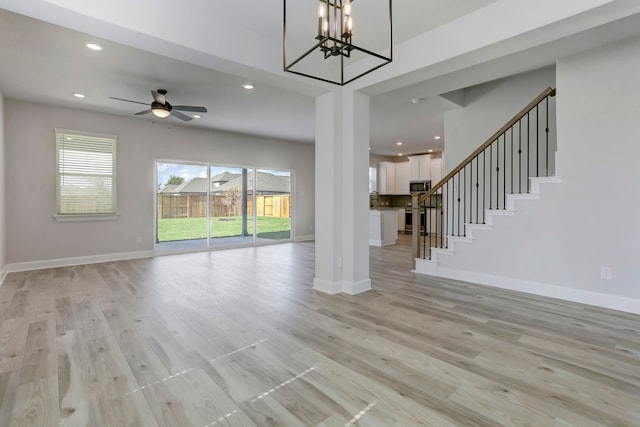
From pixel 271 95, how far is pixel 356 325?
3.76m

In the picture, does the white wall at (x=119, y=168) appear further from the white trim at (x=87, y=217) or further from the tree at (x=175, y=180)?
the tree at (x=175, y=180)

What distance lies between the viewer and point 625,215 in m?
3.25

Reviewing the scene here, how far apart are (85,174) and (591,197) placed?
7.81 meters

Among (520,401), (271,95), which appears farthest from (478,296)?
(271,95)

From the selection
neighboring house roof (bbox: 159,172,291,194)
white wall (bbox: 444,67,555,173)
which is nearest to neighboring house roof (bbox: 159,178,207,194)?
neighboring house roof (bbox: 159,172,291,194)

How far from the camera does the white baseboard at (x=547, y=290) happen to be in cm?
327

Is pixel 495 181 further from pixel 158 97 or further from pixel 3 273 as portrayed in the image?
pixel 3 273

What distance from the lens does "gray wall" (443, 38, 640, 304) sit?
3.23 meters

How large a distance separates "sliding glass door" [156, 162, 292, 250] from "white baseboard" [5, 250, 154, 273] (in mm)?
649

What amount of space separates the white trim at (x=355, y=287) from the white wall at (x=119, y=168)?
189 inches

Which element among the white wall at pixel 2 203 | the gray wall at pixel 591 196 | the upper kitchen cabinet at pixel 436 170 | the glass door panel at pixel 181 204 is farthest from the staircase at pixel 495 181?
the white wall at pixel 2 203

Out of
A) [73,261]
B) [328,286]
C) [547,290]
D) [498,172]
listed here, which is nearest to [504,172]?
[498,172]

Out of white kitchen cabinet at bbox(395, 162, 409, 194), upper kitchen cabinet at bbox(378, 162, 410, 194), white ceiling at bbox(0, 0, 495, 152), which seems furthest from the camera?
upper kitchen cabinet at bbox(378, 162, 410, 194)

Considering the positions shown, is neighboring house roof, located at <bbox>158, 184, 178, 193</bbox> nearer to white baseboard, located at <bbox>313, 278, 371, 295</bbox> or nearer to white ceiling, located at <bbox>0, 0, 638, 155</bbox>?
white ceiling, located at <bbox>0, 0, 638, 155</bbox>
